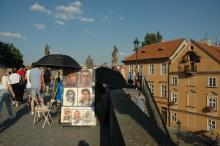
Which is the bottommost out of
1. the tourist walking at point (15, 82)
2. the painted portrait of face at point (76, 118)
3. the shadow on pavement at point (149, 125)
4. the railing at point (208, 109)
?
the railing at point (208, 109)

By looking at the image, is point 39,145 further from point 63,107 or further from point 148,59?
point 148,59

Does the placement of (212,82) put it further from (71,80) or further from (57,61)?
(71,80)

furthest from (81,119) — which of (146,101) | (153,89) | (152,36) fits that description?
(152,36)

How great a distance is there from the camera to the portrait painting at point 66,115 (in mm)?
8820

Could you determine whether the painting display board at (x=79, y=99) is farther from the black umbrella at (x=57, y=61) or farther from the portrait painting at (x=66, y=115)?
the black umbrella at (x=57, y=61)

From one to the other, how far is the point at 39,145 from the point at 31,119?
128 inches

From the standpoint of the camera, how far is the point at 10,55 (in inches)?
2640

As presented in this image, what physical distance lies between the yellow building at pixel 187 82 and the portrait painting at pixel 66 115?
100.0 feet

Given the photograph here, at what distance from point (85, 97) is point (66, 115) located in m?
0.84

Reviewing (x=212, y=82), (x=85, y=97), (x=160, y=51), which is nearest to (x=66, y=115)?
(x=85, y=97)

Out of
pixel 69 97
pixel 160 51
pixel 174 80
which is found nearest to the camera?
pixel 69 97

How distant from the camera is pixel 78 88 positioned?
9.20 m

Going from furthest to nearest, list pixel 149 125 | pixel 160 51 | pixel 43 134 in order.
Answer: pixel 160 51, pixel 43 134, pixel 149 125

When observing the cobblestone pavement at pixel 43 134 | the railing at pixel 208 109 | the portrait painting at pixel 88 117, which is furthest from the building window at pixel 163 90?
the portrait painting at pixel 88 117
